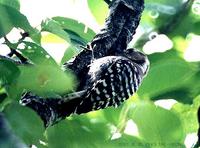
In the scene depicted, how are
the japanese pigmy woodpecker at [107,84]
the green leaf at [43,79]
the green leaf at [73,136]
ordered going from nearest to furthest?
the green leaf at [43,79] → the green leaf at [73,136] → the japanese pigmy woodpecker at [107,84]

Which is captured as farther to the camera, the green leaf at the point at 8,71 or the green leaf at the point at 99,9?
the green leaf at the point at 99,9

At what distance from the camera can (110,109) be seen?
137 cm

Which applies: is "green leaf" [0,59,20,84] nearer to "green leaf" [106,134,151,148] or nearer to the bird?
the bird

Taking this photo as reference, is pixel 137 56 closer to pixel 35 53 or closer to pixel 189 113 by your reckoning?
pixel 189 113

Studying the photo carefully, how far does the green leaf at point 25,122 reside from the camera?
2.21ft

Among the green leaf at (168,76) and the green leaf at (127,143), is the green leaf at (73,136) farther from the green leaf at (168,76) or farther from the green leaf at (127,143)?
the green leaf at (168,76)

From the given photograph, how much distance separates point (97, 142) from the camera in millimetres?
1012

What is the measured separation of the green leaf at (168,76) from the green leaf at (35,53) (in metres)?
0.38

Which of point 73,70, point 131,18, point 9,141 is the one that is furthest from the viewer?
point 131,18

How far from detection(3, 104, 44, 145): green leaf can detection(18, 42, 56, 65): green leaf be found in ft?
0.68

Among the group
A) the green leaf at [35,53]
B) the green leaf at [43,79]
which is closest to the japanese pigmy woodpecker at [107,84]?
the green leaf at [35,53]

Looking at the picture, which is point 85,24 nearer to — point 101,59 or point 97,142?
point 101,59

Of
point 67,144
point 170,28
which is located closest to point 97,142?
point 67,144

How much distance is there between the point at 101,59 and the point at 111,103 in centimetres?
14
